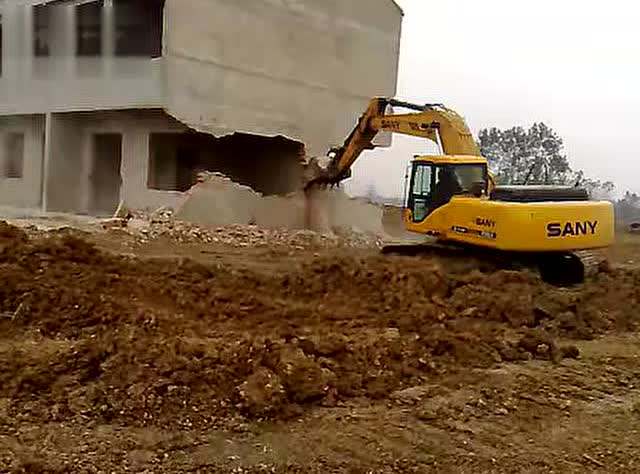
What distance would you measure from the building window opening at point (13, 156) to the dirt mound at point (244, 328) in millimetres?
11092

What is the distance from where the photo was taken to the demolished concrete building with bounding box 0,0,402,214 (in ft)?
55.5

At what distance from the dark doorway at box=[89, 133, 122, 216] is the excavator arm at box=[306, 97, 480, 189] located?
6.16 meters

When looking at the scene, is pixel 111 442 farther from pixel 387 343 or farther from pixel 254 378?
pixel 387 343

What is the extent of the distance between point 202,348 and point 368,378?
4.52 feet

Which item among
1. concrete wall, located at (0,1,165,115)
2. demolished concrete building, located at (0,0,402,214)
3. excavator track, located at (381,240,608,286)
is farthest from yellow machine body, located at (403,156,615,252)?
concrete wall, located at (0,1,165,115)

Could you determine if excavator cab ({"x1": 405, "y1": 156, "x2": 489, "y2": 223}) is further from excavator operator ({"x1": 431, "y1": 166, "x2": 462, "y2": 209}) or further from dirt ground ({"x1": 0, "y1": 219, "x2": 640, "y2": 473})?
dirt ground ({"x1": 0, "y1": 219, "x2": 640, "y2": 473})

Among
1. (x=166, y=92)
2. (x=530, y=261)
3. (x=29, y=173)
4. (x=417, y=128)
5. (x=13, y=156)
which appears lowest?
(x=530, y=261)

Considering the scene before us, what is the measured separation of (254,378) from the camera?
5898mm

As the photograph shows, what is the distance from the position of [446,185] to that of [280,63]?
27.6 ft

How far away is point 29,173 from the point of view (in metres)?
19.9

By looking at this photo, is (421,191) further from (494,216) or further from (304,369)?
(304,369)

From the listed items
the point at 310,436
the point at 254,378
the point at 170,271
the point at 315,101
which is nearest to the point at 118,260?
the point at 170,271

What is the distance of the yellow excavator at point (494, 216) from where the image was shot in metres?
10.7

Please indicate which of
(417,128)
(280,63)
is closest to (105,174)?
(280,63)
